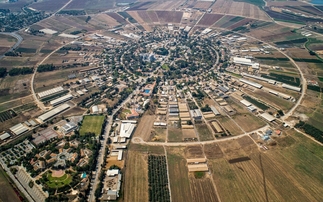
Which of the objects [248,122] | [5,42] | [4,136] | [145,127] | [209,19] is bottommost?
[4,136]

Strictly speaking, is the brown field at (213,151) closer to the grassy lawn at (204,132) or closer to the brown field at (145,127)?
the grassy lawn at (204,132)

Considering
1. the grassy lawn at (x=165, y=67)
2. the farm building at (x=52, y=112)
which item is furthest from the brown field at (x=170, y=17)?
the farm building at (x=52, y=112)

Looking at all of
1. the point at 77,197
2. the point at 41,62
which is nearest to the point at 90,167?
the point at 77,197

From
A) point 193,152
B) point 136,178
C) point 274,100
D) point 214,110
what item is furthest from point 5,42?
point 274,100

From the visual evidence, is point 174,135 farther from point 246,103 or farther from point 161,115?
point 246,103

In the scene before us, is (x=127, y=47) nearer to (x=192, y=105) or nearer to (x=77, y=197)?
(x=192, y=105)

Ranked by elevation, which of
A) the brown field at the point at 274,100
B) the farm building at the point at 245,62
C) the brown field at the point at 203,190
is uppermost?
the farm building at the point at 245,62
